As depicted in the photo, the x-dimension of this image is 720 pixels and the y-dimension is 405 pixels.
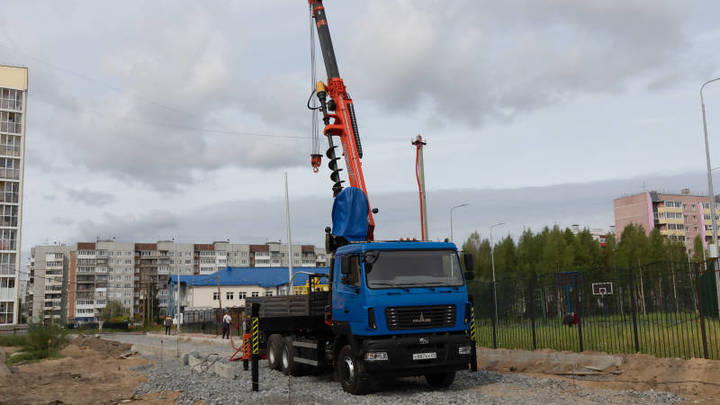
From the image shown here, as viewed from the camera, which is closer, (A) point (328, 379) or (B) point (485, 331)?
(A) point (328, 379)

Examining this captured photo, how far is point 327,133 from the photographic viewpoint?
62.0ft

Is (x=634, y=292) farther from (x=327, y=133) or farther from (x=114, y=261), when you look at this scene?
(x=114, y=261)

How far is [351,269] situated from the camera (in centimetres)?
1227

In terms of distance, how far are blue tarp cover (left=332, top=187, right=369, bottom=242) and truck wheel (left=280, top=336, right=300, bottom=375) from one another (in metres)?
3.17

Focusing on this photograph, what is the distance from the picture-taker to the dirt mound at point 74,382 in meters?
13.9

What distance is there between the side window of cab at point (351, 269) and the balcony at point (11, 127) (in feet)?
186

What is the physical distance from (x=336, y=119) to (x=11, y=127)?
51135 millimetres

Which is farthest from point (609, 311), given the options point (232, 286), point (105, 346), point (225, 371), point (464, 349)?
point (232, 286)

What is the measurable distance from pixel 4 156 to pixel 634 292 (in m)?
59.0

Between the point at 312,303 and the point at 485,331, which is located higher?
the point at 312,303

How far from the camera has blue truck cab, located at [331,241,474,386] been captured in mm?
11523

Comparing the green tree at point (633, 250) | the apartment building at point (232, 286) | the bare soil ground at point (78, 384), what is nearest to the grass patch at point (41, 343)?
the bare soil ground at point (78, 384)

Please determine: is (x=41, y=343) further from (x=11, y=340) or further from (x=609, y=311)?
(x=609, y=311)

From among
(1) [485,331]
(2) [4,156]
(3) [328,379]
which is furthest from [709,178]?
(2) [4,156]
